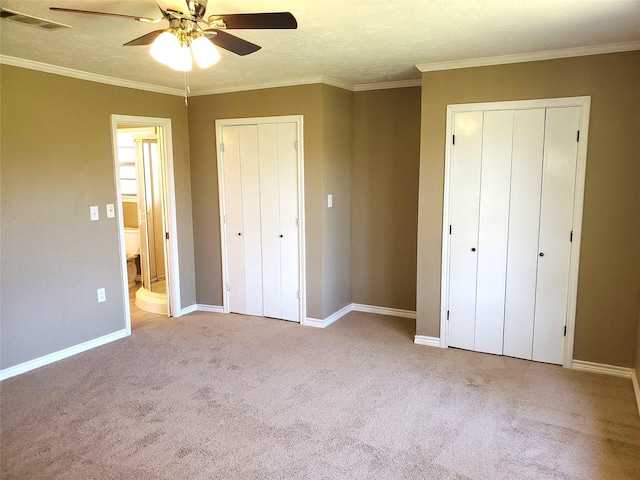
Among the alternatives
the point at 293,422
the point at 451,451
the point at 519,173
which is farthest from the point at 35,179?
the point at 519,173

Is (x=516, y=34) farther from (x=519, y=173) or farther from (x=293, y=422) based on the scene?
(x=293, y=422)

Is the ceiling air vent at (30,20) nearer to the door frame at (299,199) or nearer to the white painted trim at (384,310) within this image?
the door frame at (299,199)

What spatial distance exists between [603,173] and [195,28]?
2.94 meters

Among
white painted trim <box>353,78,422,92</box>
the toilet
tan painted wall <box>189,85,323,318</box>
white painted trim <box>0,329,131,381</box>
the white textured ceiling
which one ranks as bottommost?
white painted trim <box>0,329,131,381</box>

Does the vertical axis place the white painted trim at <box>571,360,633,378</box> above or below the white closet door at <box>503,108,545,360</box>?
below

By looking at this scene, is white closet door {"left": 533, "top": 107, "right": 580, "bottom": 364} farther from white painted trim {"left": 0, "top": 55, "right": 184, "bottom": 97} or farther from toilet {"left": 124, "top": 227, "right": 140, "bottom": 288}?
toilet {"left": 124, "top": 227, "right": 140, "bottom": 288}

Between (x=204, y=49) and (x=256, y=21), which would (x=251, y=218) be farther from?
(x=256, y=21)

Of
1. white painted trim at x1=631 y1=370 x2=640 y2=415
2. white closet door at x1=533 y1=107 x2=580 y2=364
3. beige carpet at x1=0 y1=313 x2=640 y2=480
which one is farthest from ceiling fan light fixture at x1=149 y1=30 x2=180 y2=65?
white painted trim at x1=631 y1=370 x2=640 y2=415

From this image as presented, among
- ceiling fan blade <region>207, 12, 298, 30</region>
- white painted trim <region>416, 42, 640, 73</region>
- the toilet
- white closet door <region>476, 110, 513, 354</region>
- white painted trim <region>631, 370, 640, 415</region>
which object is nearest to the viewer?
ceiling fan blade <region>207, 12, 298, 30</region>

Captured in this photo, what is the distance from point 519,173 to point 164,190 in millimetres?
3393

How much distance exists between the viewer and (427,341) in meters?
4.14

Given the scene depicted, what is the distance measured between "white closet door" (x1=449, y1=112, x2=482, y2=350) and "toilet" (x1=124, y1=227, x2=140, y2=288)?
4.33 metres

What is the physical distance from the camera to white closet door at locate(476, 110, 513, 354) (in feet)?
12.0

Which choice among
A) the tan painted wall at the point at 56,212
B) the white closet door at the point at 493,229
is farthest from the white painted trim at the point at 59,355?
the white closet door at the point at 493,229
